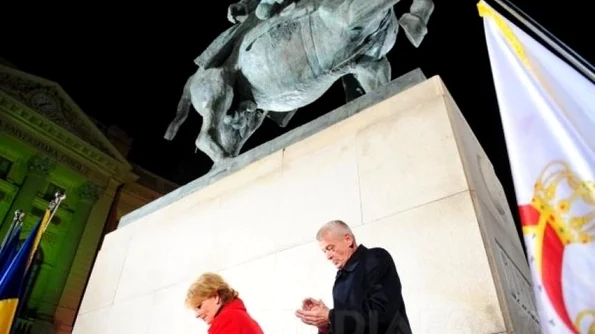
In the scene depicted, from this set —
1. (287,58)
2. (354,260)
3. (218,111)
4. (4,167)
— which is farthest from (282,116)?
(4,167)

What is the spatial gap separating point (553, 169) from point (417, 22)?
2.86m

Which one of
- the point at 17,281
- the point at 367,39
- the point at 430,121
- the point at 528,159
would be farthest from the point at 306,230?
the point at 17,281

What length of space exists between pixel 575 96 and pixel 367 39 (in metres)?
2.81

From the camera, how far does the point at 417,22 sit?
4.20m

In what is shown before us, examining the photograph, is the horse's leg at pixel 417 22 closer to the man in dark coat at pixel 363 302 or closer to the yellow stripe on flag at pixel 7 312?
the man in dark coat at pixel 363 302

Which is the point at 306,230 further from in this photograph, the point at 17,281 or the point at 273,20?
the point at 17,281

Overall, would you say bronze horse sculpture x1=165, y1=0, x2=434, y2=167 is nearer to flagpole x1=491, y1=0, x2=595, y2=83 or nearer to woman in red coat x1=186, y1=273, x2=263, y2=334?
flagpole x1=491, y1=0, x2=595, y2=83

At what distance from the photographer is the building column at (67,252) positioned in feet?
66.6

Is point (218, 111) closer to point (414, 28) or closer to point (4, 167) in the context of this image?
point (414, 28)

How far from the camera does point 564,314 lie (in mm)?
1442

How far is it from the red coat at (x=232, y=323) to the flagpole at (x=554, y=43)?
194 cm

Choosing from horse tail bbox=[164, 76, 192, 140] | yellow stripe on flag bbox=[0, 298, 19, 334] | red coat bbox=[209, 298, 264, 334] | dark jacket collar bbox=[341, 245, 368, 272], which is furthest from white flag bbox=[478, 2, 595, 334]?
yellow stripe on flag bbox=[0, 298, 19, 334]

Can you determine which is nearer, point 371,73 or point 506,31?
point 506,31

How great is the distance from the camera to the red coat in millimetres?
2186
